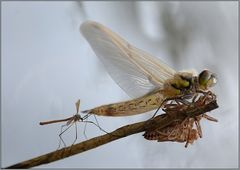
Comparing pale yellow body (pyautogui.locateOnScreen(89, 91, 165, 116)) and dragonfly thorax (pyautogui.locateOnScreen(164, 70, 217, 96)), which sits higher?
dragonfly thorax (pyautogui.locateOnScreen(164, 70, 217, 96))

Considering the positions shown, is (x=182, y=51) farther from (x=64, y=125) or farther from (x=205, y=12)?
(x=64, y=125)

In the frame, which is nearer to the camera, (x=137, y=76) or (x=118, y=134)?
(x=118, y=134)

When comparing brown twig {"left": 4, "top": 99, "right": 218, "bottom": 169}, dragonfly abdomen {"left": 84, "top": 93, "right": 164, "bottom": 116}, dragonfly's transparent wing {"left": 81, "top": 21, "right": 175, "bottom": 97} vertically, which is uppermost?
dragonfly's transparent wing {"left": 81, "top": 21, "right": 175, "bottom": 97}

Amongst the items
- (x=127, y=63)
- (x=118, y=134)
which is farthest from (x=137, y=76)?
(x=118, y=134)

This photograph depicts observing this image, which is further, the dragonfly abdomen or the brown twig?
the dragonfly abdomen

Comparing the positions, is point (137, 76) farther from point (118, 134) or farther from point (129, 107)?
point (118, 134)
